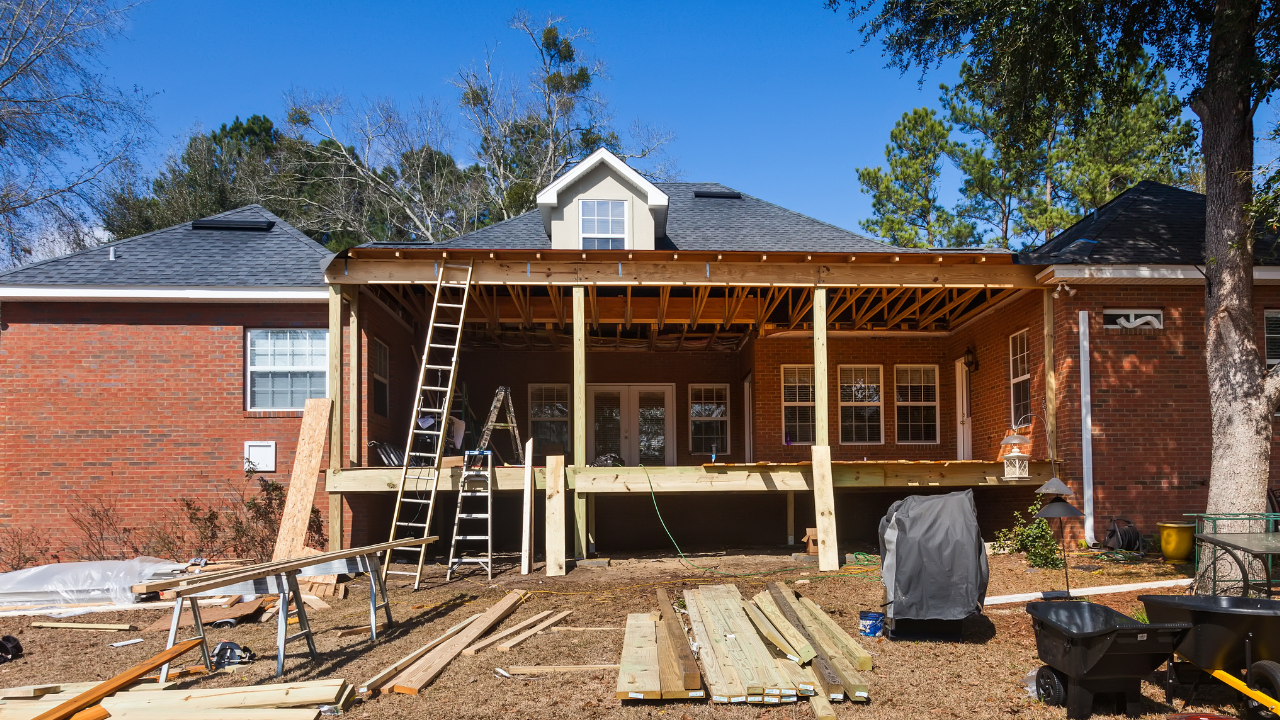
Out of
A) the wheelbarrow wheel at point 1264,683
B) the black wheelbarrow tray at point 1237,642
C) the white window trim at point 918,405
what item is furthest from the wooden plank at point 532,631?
the white window trim at point 918,405

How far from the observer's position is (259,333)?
1321 centimetres

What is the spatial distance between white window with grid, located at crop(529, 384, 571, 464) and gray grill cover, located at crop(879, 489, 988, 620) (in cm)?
1234

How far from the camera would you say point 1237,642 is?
5242 millimetres

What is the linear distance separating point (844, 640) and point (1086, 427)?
22.9 ft

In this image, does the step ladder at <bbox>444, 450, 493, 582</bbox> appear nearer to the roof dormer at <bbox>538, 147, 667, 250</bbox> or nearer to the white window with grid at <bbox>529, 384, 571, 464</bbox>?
the roof dormer at <bbox>538, 147, 667, 250</bbox>

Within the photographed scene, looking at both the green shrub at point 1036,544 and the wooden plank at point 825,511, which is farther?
the wooden plank at point 825,511

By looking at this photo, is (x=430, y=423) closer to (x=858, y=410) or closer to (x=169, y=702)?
(x=858, y=410)

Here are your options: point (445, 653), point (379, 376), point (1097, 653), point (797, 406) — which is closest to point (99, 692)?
point (445, 653)

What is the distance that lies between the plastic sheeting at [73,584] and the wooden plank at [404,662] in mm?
4821

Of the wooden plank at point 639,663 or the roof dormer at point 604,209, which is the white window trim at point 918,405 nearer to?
the roof dormer at point 604,209

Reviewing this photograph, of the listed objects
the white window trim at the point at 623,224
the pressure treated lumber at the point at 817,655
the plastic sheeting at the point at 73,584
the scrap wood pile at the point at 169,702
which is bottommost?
the plastic sheeting at the point at 73,584

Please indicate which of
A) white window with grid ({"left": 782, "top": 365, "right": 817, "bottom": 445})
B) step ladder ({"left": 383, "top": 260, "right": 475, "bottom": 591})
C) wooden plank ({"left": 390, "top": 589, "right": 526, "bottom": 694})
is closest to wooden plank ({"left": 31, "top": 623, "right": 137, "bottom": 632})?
step ladder ({"left": 383, "top": 260, "right": 475, "bottom": 591})

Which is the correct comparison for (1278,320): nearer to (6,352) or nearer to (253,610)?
(253,610)

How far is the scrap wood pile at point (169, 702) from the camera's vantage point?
5.20 m
